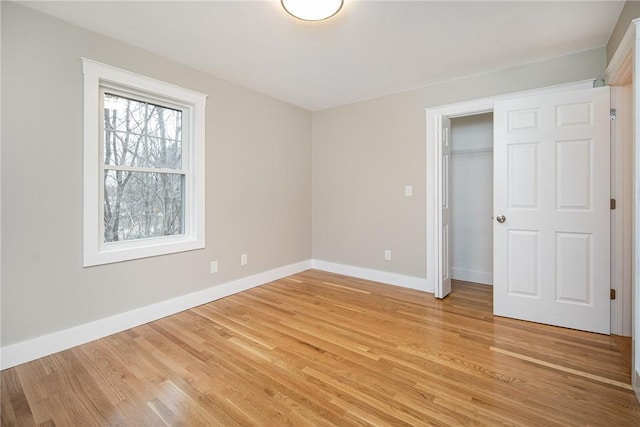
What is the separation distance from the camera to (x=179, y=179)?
9.89 ft

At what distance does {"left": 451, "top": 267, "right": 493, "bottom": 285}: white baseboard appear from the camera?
3.80m

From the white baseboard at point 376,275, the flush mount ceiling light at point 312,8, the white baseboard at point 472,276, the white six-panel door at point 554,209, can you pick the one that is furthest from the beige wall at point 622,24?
the white baseboard at point 376,275

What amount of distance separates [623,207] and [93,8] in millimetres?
4271

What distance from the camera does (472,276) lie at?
3.92m

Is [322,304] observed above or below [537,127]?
below

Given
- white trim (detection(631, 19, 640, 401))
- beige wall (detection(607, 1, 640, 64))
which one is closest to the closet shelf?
beige wall (detection(607, 1, 640, 64))

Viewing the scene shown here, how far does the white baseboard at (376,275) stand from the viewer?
3.52 m

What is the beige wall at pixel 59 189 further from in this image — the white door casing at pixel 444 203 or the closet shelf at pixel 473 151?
the closet shelf at pixel 473 151

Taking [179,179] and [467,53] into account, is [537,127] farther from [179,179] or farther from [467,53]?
[179,179]

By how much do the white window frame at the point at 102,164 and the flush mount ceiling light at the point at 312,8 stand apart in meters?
1.48

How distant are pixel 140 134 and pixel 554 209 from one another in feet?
12.4

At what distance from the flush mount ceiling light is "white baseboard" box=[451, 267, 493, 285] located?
3495 millimetres

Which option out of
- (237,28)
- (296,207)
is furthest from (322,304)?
(237,28)

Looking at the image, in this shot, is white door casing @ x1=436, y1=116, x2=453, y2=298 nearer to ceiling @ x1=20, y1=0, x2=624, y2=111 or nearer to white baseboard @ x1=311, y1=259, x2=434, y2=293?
white baseboard @ x1=311, y1=259, x2=434, y2=293
